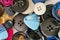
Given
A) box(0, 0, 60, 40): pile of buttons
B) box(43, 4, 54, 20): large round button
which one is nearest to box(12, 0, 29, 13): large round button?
box(0, 0, 60, 40): pile of buttons

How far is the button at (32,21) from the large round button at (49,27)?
0.11 feet

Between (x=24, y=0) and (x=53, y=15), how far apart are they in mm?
178

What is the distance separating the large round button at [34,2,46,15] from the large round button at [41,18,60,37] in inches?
2.3

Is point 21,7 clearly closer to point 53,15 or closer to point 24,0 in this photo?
point 24,0

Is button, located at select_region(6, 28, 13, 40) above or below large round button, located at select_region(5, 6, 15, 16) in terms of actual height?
below

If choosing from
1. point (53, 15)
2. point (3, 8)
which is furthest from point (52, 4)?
point (3, 8)

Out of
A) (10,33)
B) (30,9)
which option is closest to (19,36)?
(10,33)

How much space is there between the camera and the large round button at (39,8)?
3.51 feet

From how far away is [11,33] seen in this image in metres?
1.15

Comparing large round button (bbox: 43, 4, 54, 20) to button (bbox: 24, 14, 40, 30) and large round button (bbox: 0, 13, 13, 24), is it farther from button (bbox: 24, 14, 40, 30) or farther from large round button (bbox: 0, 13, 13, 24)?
large round button (bbox: 0, 13, 13, 24)

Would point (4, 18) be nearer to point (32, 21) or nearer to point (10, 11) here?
point (10, 11)

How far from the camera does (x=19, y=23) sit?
112cm

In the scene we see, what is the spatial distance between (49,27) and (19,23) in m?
0.17

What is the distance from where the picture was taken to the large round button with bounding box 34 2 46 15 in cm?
107
